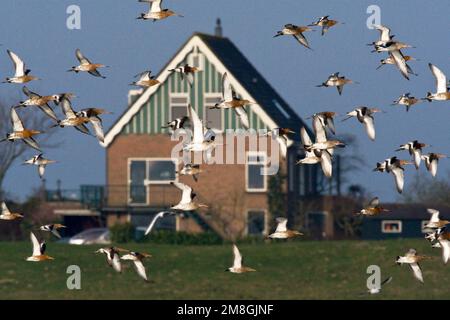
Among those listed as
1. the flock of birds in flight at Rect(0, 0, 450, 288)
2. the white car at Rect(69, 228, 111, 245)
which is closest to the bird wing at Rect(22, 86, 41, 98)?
the flock of birds in flight at Rect(0, 0, 450, 288)

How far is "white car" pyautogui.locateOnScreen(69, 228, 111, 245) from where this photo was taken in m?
74.4

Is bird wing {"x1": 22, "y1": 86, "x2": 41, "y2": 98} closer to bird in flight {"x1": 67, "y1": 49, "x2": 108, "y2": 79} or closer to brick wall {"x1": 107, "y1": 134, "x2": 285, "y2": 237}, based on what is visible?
bird in flight {"x1": 67, "y1": 49, "x2": 108, "y2": 79}

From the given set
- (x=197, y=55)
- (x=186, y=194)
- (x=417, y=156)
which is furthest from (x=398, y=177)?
(x=197, y=55)

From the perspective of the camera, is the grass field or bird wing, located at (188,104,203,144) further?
the grass field

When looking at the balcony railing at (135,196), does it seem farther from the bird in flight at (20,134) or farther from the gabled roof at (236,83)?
the bird in flight at (20,134)

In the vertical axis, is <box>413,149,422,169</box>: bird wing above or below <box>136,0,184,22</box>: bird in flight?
below

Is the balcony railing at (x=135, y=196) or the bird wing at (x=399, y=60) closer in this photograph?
the bird wing at (x=399, y=60)

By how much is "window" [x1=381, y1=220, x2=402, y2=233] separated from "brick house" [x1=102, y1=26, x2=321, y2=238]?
4.23 metres

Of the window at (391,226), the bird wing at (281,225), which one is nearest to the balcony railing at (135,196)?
the window at (391,226)

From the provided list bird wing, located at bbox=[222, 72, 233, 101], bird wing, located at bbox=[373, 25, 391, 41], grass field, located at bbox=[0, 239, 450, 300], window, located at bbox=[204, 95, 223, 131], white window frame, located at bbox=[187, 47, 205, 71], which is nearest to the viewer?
bird wing, located at bbox=[222, 72, 233, 101]

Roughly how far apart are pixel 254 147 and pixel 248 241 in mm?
4891

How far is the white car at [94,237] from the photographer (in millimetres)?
74438

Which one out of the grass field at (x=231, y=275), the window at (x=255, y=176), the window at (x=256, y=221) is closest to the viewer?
the grass field at (x=231, y=275)
